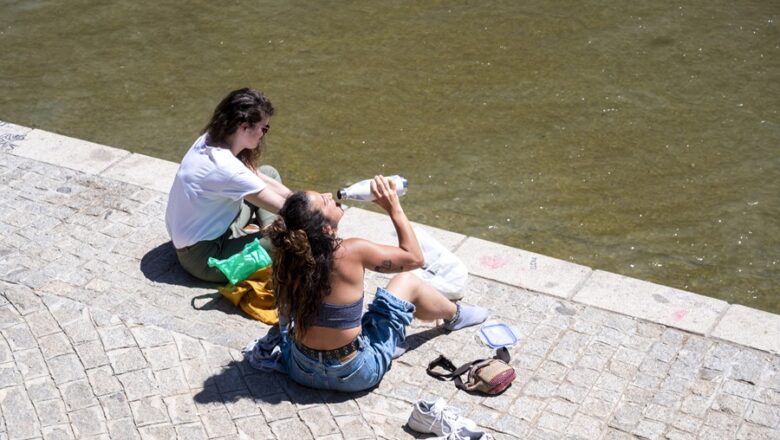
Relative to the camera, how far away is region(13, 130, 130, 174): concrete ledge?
766 cm

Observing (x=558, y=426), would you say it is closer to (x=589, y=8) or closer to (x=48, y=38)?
(x=589, y=8)

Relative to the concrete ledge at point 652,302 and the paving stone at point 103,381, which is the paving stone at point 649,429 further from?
the paving stone at point 103,381

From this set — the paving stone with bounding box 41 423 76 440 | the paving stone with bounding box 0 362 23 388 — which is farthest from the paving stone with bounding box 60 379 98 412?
the paving stone with bounding box 0 362 23 388

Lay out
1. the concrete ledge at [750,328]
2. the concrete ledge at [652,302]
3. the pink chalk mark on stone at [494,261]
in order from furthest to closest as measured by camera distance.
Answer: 1. the pink chalk mark on stone at [494,261]
2. the concrete ledge at [652,302]
3. the concrete ledge at [750,328]

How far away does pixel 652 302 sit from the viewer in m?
6.13

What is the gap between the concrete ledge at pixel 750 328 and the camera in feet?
18.9

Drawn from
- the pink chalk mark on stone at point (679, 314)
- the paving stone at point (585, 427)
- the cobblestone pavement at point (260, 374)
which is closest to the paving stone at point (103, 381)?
the cobblestone pavement at point (260, 374)

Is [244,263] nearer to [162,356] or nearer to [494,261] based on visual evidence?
[162,356]

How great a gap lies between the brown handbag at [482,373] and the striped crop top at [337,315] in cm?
69

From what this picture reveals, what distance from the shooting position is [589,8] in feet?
34.6

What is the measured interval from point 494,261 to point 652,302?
1.02 metres

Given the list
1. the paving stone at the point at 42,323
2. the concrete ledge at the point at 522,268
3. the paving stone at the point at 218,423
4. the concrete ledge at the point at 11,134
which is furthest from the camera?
the concrete ledge at the point at 11,134

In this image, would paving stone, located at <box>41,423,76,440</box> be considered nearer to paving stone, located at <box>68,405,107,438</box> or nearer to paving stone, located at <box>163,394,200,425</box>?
paving stone, located at <box>68,405,107,438</box>

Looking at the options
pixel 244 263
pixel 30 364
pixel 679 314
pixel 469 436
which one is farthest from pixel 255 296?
pixel 679 314
